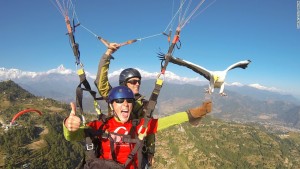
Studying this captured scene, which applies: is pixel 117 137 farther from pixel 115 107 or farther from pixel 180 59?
pixel 180 59

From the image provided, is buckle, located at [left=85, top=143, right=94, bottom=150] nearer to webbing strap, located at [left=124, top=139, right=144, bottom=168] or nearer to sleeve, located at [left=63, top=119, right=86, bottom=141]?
sleeve, located at [left=63, top=119, right=86, bottom=141]

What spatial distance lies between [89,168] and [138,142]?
1.15 m

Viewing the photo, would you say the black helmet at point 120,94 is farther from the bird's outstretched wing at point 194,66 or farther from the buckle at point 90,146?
the bird's outstretched wing at point 194,66

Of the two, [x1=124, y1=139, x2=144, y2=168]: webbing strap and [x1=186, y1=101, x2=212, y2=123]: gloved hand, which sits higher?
Answer: [x1=186, y1=101, x2=212, y2=123]: gloved hand

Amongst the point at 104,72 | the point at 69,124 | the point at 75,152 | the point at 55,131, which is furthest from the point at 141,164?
the point at 55,131

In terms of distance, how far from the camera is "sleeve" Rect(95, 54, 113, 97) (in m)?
7.65

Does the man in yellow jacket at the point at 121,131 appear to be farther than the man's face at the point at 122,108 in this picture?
No

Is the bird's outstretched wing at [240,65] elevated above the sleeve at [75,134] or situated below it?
above

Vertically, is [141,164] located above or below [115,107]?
below

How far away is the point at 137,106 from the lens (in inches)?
319

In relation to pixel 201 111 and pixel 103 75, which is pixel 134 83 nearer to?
pixel 103 75

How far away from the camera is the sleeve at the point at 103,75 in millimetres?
7652

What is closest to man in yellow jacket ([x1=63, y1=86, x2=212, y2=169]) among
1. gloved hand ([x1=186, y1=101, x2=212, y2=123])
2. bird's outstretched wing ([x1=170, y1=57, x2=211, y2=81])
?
gloved hand ([x1=186, y1=101, x2=212, y2=123])

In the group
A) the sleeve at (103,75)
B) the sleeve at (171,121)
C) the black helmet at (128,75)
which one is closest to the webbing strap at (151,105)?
the sleeve at (171,121)
